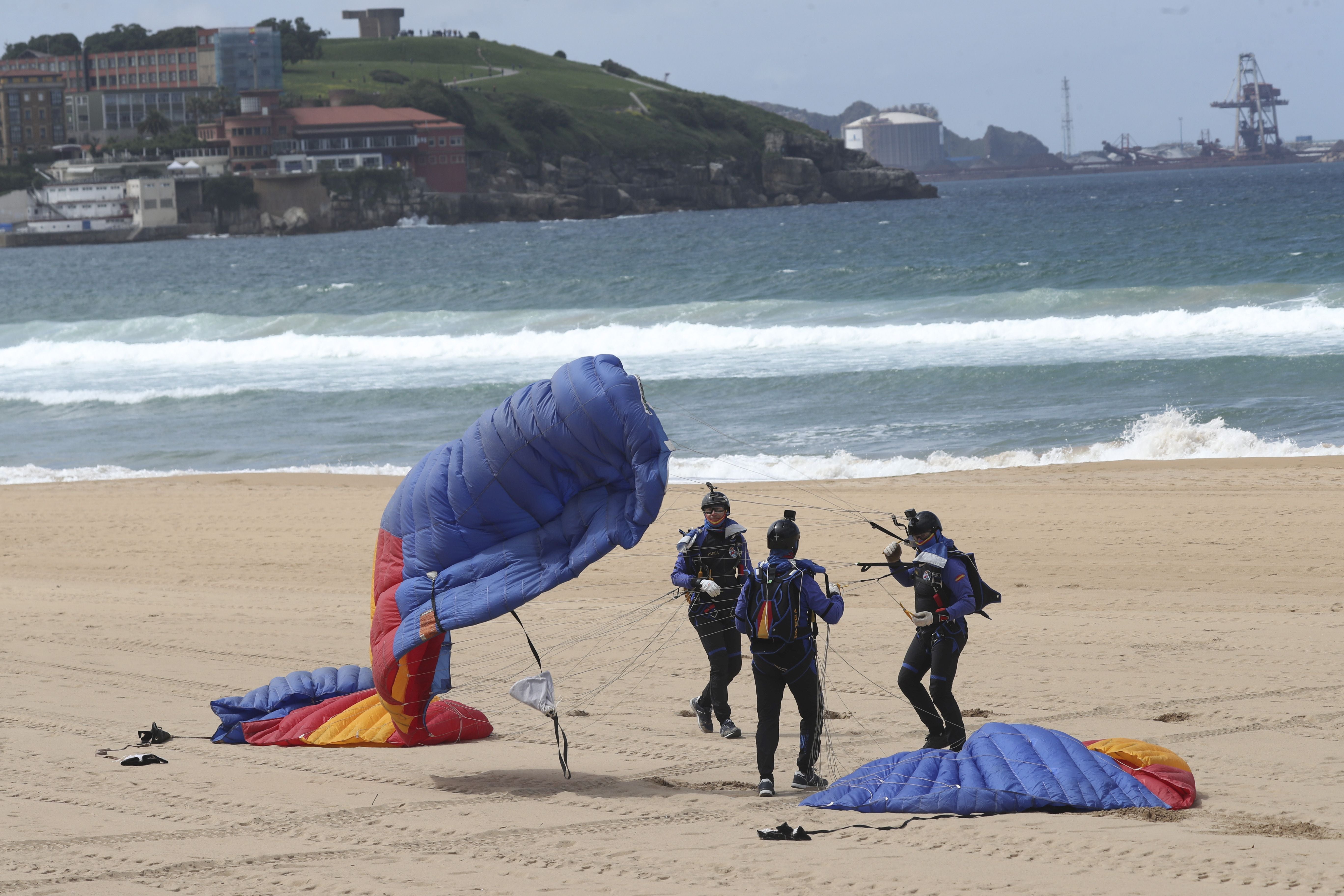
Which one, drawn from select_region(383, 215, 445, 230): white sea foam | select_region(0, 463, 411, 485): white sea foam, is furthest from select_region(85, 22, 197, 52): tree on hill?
select_region(0, 463, 411, 485): white sea foam

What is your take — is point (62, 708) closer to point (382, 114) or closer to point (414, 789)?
point (414, 789)

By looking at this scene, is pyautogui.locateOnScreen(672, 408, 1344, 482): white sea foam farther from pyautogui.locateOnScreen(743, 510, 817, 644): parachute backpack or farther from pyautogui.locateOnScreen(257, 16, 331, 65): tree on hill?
pyautogui.locateOnScreen(257, 16, 331, 65): tree on hill

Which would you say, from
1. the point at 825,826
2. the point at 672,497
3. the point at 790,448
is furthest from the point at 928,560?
the point at 790,448

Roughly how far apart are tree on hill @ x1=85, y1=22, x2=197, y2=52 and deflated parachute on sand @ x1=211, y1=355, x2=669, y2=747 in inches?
6732

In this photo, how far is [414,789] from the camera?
237 inches

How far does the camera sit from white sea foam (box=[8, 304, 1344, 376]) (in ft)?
77.0

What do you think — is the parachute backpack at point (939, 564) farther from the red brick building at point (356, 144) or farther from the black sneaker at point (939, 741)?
Answer: the red brick building at point (356, 144)

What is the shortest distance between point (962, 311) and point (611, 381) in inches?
1007

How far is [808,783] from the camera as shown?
5.89 m

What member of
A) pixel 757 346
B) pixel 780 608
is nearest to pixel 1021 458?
pixel 780 608

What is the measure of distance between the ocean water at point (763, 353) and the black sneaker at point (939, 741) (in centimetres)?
888

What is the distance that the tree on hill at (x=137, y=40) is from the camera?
526ft

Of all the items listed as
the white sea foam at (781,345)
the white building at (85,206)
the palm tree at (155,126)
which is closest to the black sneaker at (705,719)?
the white sea foam at (781,345)

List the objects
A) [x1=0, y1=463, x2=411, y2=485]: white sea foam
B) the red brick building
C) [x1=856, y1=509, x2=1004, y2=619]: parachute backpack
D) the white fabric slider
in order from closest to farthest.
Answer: the white fabric slider < [x1=856, y1=509, x2=1004, y2=619]: parachute backpack < [x1=0, y1=463, x2=411, y2=485]: white sea foam < the red brick building
